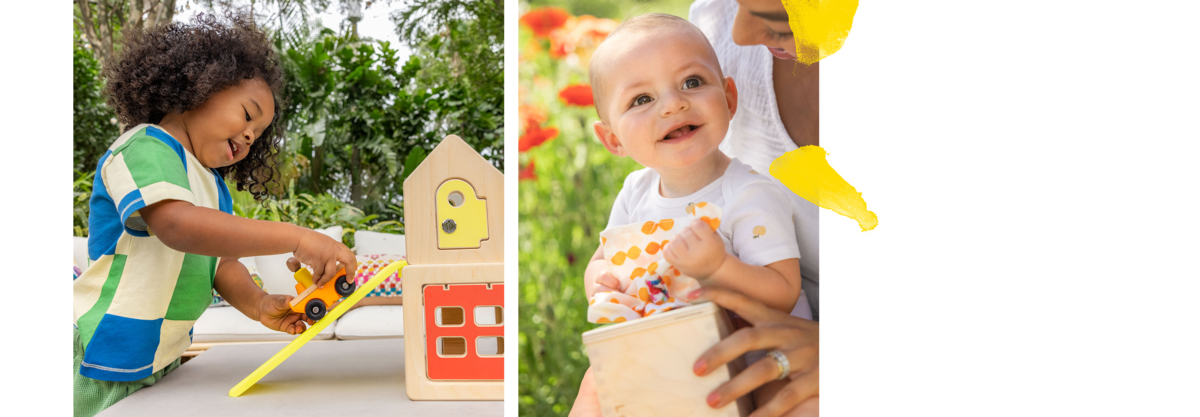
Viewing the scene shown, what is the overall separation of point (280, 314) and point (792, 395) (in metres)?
1.25

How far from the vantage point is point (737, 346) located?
1314 mm

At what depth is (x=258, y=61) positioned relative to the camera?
1786mm

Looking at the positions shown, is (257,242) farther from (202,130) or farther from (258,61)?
(258,61)

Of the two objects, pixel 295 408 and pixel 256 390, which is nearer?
pixel 295 408

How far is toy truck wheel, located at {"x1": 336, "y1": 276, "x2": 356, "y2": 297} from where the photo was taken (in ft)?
5.39

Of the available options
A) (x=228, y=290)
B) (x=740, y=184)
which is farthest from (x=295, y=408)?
(x=740, y=184)

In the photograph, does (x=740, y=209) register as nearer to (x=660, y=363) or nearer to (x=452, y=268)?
(x=660, y=363)

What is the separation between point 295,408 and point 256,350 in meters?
0.58

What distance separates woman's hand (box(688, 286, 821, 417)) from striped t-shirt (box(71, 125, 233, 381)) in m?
1.19

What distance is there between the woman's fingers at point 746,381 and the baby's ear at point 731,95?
496 mm

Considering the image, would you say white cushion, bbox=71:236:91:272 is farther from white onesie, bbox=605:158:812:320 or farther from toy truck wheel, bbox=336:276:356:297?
white onesie, bbox=605:158:812:320

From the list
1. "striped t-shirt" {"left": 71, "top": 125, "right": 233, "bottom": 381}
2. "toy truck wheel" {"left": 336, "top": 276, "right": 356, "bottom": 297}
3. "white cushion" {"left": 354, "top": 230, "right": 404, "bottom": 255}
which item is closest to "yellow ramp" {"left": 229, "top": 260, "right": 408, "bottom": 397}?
"toy truck wheel" {"left": 336, "top": 276, "right": 356, "bottom": 297}

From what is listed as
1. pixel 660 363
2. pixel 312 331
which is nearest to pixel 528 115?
pixel 660 363

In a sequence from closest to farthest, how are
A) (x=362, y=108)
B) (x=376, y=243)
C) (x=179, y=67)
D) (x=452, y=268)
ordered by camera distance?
(x=452, y=268) → (x=179, y=67) → (x=376, y=243) → (x=362, y=108)
